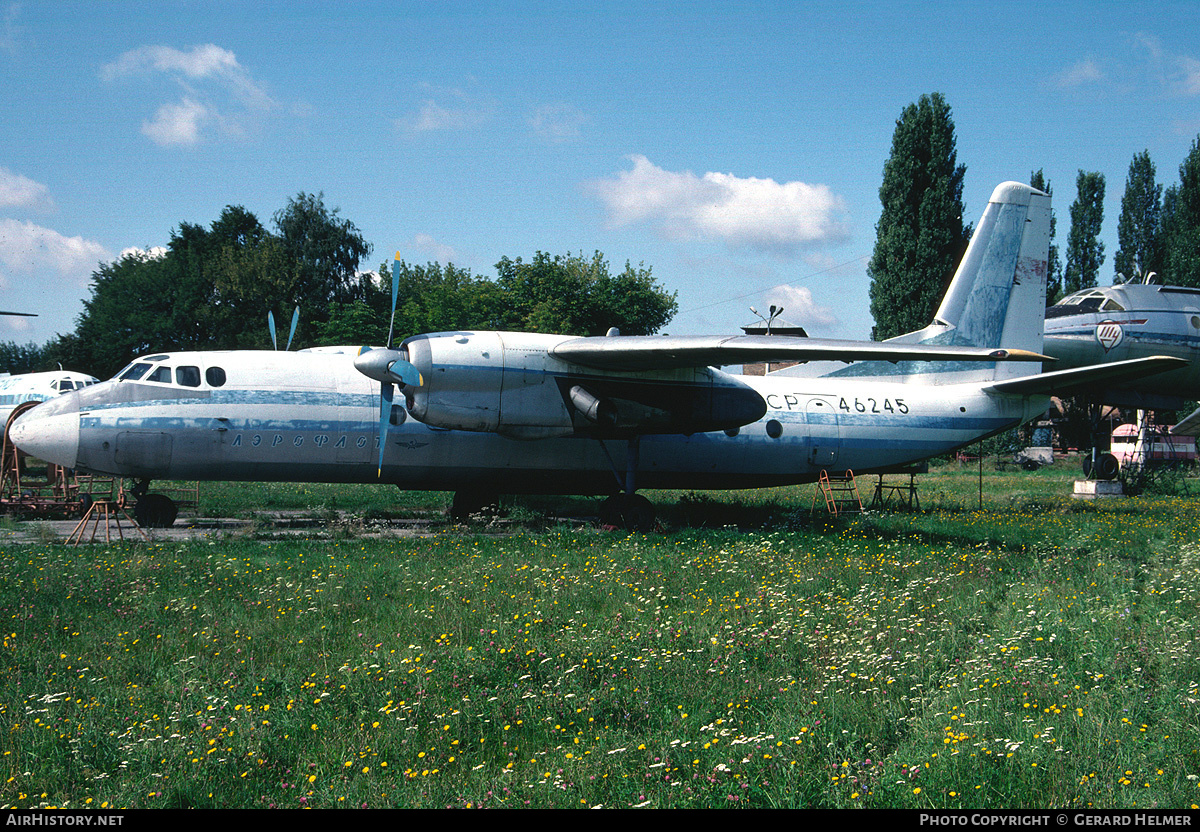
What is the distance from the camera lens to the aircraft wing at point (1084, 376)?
1402 centimetres

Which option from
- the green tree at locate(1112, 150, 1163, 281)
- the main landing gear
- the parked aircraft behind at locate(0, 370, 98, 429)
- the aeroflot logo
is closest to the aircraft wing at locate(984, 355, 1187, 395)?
the aeroflot logo

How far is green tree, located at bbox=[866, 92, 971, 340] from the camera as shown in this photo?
1510 inches

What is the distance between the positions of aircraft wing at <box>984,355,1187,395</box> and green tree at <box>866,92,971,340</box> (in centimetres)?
2077

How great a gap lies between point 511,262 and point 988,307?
43.7 meters

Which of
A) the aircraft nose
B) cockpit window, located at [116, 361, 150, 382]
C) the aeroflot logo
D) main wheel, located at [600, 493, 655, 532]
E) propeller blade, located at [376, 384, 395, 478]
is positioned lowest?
main wheel, located at [600, 493, 655, 532]

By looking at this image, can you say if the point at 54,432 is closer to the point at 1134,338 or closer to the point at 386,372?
the point at 386,372

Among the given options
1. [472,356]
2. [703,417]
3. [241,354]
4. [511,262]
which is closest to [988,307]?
[703,417]

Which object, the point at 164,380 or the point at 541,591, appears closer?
the point at 541,591

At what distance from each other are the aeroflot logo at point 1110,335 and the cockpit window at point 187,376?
24.1 m

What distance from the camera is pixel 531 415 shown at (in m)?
14.3

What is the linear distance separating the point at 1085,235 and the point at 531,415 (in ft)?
170

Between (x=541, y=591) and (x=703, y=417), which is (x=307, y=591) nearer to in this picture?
(x=541, y=591)

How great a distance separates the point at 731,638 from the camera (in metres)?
7.57

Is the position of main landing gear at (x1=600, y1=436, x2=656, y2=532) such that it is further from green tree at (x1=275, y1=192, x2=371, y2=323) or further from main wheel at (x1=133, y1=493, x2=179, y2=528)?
green tree at (x1=275, y1=192, x2=371, y2=323)
